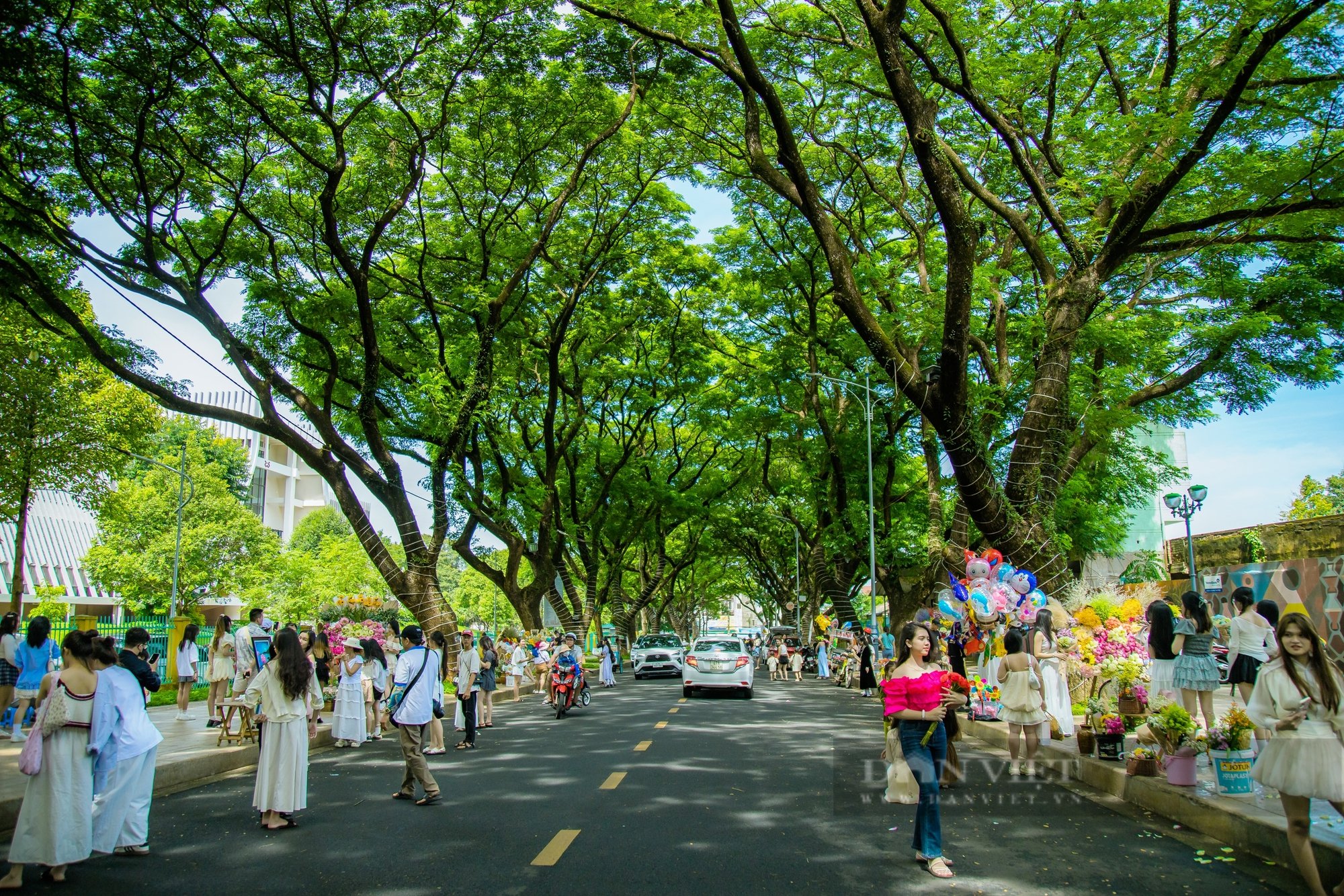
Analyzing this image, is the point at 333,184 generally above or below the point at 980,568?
above

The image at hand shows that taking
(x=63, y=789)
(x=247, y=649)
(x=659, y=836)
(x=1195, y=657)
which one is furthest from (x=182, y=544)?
(x=1195, y=657)

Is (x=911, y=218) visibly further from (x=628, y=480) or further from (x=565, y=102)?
(x=628, y=480)

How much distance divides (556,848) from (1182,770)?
554 centimetres

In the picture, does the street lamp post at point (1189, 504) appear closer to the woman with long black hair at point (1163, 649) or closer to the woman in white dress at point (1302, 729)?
the woman with long black hair at point (1163, 649)

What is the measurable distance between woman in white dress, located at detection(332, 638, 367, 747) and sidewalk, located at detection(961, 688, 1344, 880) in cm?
887

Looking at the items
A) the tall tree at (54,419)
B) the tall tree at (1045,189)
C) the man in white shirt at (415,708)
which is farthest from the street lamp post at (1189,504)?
the tall tree at (54,419)

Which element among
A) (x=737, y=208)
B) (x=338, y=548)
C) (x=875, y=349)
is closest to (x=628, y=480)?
(x=737, y=208)

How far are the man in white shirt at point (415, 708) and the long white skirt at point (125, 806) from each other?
2.15 meters

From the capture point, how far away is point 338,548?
236 feet

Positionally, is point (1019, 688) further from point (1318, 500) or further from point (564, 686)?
point (1318, 500)

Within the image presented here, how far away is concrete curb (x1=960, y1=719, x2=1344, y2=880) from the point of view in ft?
20.1

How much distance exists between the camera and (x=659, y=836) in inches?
267

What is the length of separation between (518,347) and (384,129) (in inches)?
291

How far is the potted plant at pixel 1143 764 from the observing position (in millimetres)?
8438
